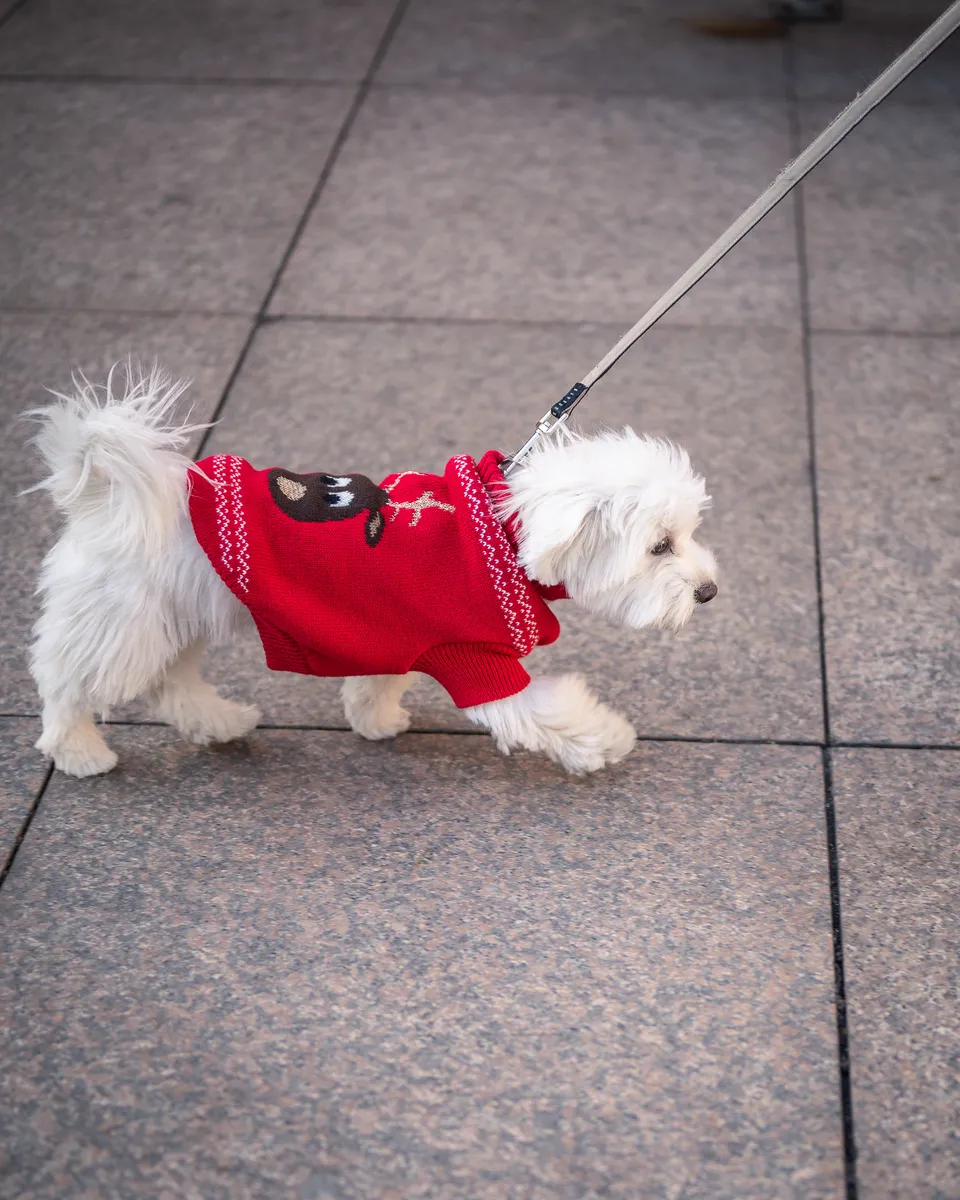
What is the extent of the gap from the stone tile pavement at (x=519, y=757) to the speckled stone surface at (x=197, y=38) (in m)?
0.47

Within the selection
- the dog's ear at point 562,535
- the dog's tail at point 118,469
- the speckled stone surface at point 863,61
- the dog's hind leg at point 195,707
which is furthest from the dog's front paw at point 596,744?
the speckled stone surface at point 863,61

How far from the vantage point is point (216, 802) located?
337 cm

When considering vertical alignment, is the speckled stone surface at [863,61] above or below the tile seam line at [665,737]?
above

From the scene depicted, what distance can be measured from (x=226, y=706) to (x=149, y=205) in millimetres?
3586

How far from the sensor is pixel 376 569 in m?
2.96

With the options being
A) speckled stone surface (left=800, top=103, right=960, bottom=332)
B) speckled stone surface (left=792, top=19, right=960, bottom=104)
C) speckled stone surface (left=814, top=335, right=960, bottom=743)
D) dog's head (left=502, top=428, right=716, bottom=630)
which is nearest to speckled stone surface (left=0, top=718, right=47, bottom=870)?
dog's head (left=502, top=428, right=716, bottom=630)

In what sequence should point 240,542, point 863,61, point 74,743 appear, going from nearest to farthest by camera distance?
1. point 240,542
2. point 74,743
3. point 863,61

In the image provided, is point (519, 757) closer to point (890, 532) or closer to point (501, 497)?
point (501, 497)

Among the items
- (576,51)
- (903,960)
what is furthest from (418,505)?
(576,51)

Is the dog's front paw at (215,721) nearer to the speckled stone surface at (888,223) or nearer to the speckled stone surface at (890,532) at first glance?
the speckled stone surface at (890,532)

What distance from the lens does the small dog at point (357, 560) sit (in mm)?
2869

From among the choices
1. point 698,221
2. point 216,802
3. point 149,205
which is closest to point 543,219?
point 698,221

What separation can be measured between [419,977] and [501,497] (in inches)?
46.2

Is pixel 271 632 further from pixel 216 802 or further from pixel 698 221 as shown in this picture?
pixel 698 221
